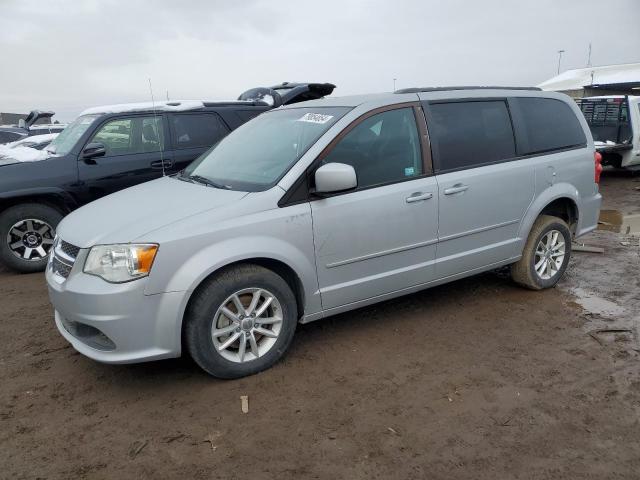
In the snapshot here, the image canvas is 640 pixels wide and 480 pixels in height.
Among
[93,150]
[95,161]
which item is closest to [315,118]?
[93,150]

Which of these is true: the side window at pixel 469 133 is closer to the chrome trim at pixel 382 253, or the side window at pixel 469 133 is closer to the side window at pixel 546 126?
the side window at pixel 546 126

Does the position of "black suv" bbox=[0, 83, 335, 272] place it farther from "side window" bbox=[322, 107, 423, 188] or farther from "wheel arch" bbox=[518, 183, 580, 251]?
"wheel arch" bbox=[518, 183, 580, 251]

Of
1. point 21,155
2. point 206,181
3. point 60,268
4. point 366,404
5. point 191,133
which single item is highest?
point 191,133

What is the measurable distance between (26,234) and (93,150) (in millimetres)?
1218

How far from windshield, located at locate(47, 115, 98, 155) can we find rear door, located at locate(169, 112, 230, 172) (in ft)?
3.18

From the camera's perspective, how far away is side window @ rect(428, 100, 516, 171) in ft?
13.5

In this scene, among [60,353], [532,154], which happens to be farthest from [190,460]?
[532,154]

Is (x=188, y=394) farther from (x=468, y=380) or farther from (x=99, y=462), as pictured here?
(x=468, y=380)

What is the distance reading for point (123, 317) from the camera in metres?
3.01

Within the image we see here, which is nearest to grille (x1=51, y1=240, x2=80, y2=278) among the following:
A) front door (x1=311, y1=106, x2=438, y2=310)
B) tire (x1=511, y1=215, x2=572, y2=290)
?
front door (x1=311, y1=106, x2=438, y2=310)

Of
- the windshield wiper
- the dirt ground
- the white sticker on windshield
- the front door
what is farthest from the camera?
the white sticker on windshield

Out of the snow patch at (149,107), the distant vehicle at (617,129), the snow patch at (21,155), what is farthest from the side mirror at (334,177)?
the distant vehicle at (617,129)

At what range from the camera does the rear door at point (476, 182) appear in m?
4.12

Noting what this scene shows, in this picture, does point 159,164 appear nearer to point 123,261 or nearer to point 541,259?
point 123,261
